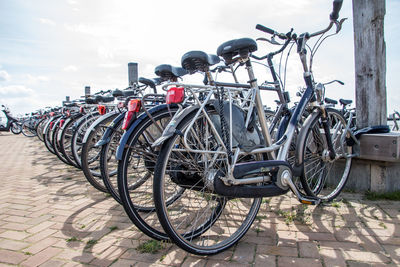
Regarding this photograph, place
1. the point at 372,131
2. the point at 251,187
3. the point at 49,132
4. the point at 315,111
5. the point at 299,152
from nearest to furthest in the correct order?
the point at 251,187 → the point at 299,152 → the point at 315,111 → the point at 372,131 → the point at 49,132

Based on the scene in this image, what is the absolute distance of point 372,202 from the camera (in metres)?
3.03

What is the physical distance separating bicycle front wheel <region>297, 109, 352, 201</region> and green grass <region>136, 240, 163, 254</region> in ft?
4.52

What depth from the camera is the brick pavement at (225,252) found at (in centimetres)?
202

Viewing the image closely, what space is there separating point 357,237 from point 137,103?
1.92m

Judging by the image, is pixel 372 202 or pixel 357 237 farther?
pixel 372 202

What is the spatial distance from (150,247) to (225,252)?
0.52 meters

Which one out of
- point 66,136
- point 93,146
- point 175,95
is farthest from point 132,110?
point 66,136

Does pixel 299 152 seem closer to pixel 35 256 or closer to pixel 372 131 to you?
pixel 372 131

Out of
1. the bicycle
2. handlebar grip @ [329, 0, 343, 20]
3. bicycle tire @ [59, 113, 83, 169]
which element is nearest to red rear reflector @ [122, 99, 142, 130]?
the bicycle

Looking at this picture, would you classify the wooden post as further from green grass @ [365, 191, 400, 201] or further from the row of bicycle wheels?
green grass @ [365, 191, 400, 201]

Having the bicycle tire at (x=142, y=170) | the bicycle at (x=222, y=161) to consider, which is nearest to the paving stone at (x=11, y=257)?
the bicycle tire at (x=142, y=170)

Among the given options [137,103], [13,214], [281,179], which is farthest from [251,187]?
[13,214]

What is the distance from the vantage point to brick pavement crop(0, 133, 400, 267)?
2021mm

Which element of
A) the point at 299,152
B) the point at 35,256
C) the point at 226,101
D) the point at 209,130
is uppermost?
the point at 226,101
